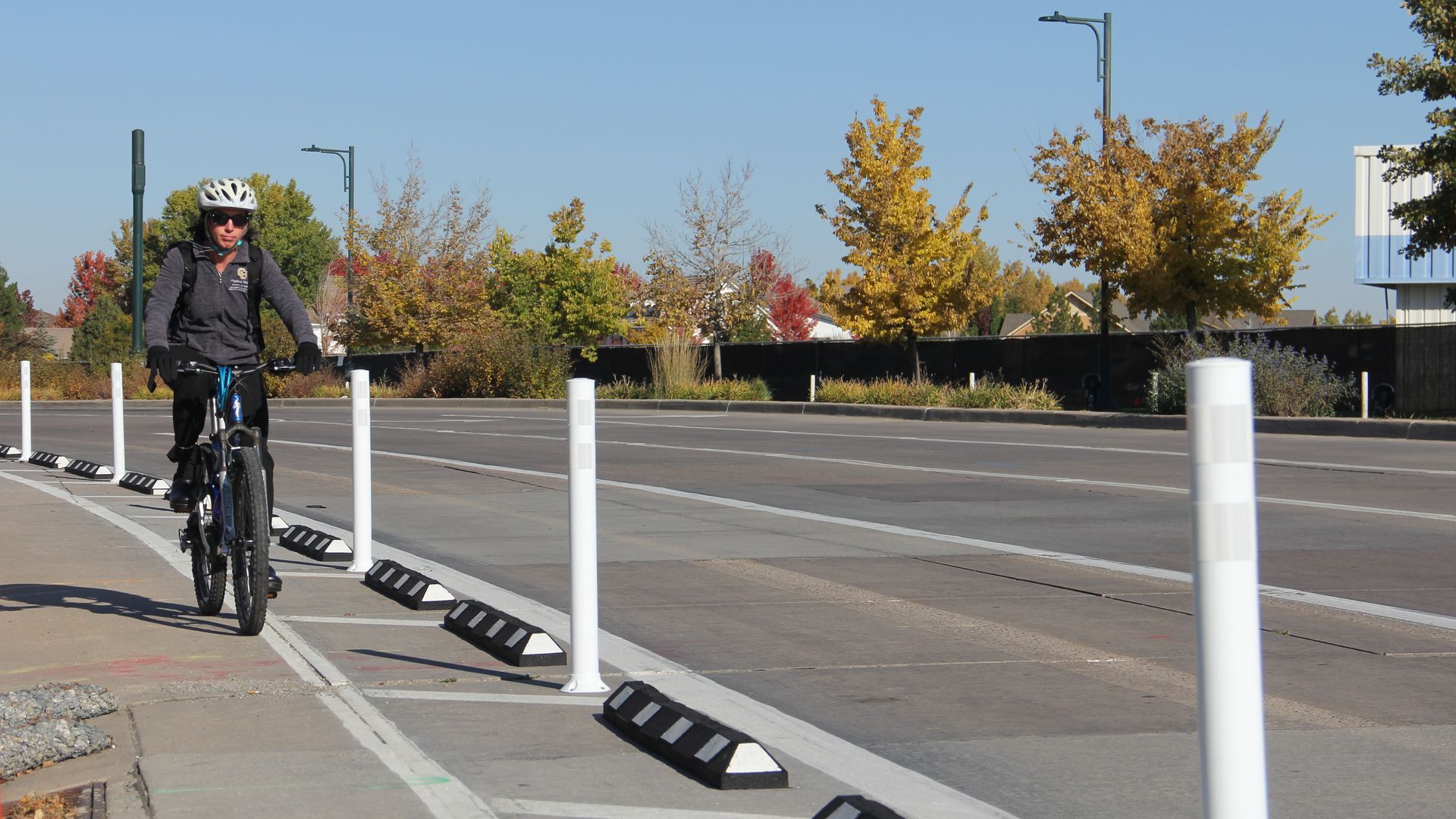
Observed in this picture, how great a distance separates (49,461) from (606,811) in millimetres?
15103

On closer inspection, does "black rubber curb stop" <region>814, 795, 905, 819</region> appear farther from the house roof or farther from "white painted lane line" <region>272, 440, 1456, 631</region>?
the house roof

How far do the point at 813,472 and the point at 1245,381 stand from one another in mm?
14301

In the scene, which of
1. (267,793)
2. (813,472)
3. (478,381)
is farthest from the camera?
(478,381)

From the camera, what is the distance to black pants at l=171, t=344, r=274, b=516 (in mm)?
7227

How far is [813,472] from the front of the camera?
56.0 ft

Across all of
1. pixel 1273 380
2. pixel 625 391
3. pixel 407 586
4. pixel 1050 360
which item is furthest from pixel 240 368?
pixel 625 391

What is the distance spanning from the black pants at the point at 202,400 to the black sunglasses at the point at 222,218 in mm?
600

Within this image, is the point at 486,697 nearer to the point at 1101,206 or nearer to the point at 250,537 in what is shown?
the point at 250,537

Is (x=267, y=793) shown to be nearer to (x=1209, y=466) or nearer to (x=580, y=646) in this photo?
(x=580, y=646)

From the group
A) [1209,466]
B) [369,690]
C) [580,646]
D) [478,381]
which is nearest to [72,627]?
[369,690]

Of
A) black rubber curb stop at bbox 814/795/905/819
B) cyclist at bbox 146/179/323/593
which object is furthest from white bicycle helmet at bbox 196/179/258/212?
black rubber curb stop at bbox 814/795/905/819

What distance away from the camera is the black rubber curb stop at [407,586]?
7.95m

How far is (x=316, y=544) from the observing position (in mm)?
9977

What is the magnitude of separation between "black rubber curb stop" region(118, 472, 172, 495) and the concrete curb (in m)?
10.0
